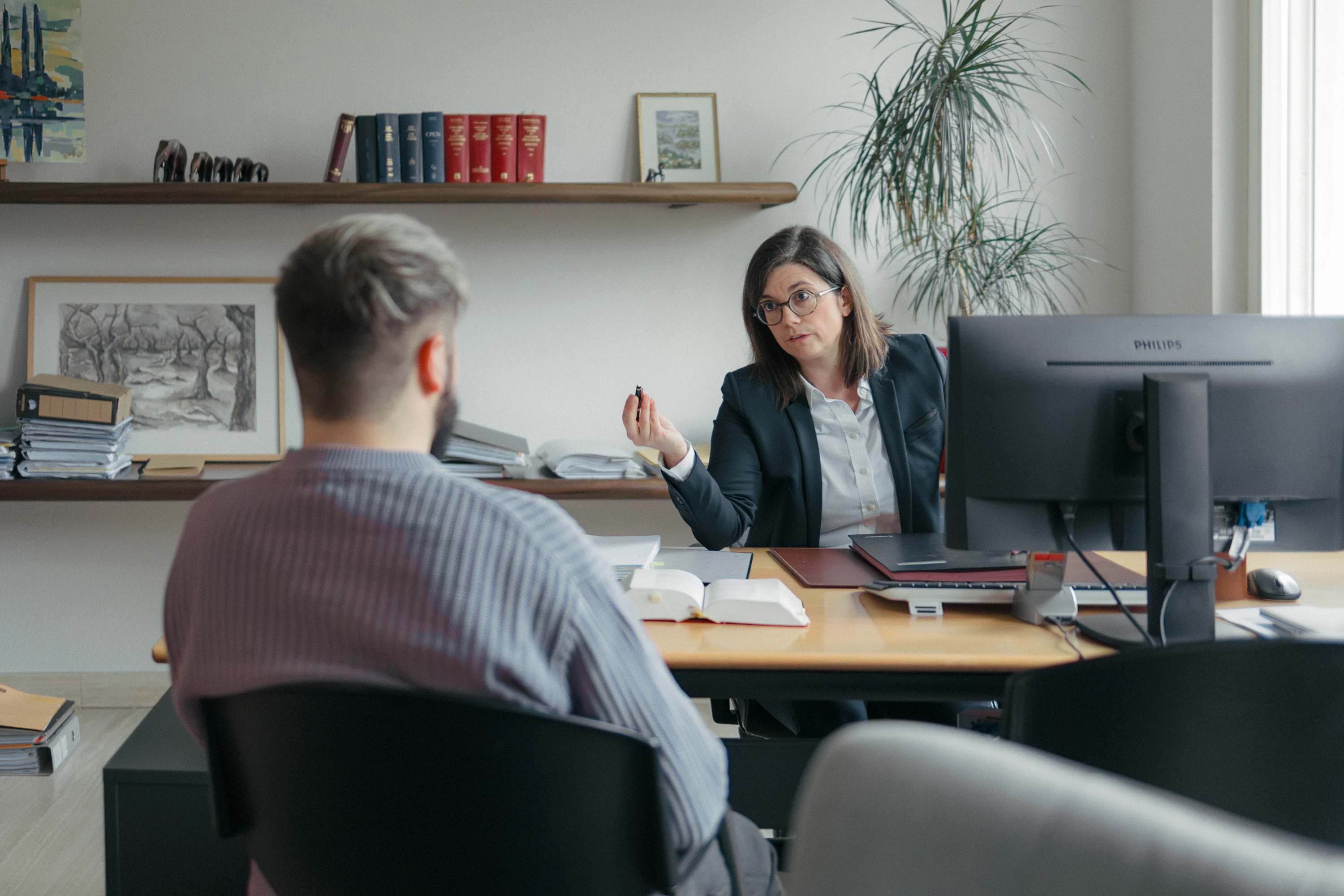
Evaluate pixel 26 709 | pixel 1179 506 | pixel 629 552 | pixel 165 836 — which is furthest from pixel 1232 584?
pixel 26 709

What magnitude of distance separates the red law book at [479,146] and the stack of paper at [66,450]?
121cm

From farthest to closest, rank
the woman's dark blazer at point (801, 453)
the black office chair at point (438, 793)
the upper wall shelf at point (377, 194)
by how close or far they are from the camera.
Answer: the upper wall shelf at point (377, 194) < the woman's dark blazer at point (801, 453) < the black office chair at point (438, 793)

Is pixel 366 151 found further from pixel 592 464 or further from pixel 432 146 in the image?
pixel 592 464

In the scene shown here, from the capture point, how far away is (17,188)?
264cm

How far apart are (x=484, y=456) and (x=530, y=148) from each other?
867 millimetres

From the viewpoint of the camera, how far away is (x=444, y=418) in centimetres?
92

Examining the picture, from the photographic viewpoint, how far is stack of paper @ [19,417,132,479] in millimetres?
2695

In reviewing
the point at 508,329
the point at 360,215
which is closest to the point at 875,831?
the point at 360,215

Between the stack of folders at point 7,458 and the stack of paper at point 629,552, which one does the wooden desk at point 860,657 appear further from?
the stack of folders at point 7,458

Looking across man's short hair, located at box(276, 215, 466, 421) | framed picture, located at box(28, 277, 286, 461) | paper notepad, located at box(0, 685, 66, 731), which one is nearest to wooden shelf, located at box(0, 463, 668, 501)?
framed picture, located at box(28, 277, 286, 461)

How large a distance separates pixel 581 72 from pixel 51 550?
2158 mm

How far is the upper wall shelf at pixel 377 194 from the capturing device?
265 cm

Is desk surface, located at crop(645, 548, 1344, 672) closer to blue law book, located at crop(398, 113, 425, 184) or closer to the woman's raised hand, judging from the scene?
the woman's raised hand

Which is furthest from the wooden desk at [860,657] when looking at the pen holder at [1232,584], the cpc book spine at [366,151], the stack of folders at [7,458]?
the stack of folders at [7,458]
